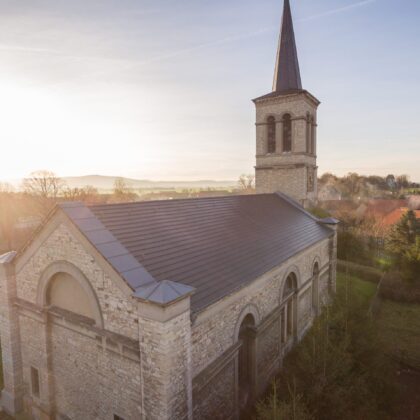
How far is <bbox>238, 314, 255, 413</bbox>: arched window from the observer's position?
9539 mm

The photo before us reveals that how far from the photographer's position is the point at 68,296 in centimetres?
827

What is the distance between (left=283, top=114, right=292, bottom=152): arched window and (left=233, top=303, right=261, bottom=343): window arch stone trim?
13586mm

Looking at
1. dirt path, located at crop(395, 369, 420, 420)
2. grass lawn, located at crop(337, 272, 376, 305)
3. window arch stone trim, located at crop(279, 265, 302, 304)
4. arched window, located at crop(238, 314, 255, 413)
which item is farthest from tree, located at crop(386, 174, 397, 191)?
arched window, located at crop(238, 314, 255, 413)

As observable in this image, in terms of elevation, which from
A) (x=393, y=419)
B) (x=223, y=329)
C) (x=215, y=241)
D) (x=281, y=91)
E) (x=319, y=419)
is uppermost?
(x=281, y=91)

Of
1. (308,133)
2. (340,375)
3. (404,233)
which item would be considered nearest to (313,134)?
(308,133)

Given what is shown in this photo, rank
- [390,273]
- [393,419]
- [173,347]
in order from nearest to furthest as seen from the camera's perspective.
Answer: [173,347]
[393,419]
[390,273]

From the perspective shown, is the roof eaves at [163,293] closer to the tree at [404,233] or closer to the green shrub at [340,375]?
the green shrub at [340,375]

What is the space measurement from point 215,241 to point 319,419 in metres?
5.58

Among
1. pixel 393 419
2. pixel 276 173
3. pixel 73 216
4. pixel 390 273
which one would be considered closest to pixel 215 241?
pixel 73 216

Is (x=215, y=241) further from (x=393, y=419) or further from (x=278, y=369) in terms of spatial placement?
(x=393, y=419)

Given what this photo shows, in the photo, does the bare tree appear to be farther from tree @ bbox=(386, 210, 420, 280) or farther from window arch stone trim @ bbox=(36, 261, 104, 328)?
window arch stone trim @ bbox=(36, 261, 104, 328)

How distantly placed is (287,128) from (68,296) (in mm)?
17315

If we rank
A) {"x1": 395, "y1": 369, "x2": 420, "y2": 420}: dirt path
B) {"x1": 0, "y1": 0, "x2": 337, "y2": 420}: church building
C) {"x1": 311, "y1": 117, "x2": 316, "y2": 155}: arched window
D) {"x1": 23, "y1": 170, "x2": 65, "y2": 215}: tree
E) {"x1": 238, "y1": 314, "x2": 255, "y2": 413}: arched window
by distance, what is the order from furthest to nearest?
{"x1": 23, "y1": 170, "x2": 65, "y2": 215}: tree, {"x1": 311, "y1": 117, "x2": 316, "y2": 155}: arched window, {"x1": 395, "y1": 369, "x2": 420, "y2": 420}: dirt path, {"x1": 238, "y1": 314, "x2": 255, "y2": 413}: arched window, {"x1": 0, "y1": 0, "x2": 337, "y2": 420}: church building

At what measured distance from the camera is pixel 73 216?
7.26 metres
